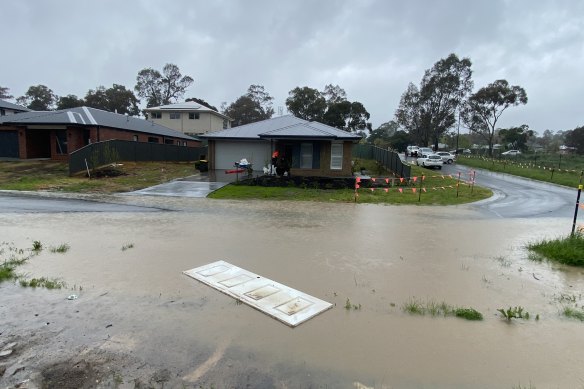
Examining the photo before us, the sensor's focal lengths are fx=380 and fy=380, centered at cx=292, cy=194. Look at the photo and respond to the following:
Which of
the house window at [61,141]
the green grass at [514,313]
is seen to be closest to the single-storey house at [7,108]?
the house window at [61,141]

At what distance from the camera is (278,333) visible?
183 inches

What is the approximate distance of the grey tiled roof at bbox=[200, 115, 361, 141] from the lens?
938 inches

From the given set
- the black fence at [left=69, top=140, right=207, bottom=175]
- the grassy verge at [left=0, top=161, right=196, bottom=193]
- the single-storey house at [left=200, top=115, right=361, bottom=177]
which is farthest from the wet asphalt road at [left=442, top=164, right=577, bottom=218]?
the black fence at [left=69, top=140, right=207, bottom=175]

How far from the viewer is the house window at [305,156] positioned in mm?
25547

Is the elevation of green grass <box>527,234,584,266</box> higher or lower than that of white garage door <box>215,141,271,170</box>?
lower

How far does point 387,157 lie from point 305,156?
8.99 meters

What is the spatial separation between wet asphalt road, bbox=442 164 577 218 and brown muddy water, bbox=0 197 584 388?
173 inches

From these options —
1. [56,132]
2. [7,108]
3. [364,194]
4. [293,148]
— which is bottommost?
[364,194]

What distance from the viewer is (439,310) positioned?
5.46 metres

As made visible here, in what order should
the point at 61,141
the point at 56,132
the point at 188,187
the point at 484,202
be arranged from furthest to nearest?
the point at 61,141 < the point at 56,132 < the point at 188,187 < the point at 484,202

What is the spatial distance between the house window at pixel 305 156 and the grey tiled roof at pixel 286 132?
45.5 inches

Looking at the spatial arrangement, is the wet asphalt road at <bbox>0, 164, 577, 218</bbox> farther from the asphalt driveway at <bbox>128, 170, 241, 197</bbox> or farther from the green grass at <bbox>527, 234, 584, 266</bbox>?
the green grass at <bbox>527, 234, 584, 266</bbox>

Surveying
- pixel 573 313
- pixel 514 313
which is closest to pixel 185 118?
pixel 514 313

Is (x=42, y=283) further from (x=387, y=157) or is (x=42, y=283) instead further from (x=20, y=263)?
(x=387, y=157)
